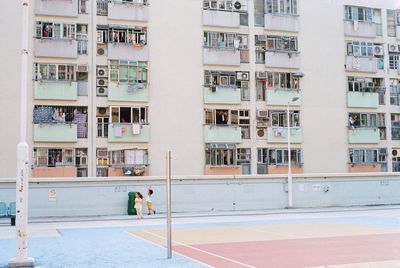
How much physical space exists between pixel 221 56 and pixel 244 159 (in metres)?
7.39

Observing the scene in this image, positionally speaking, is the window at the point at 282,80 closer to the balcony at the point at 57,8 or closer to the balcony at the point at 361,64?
the balcony at the point at 361,64

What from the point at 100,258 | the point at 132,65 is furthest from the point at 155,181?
the point at 100,258

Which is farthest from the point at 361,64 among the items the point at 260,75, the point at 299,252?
the point at 299,252

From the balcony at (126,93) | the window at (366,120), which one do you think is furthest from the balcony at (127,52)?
the window at (366,120)

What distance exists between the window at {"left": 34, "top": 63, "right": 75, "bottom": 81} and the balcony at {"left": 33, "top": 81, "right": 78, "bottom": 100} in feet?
1.13

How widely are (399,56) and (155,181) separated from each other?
24150 mm

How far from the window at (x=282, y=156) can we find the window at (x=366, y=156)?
4.56m

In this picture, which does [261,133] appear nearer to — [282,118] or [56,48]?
[282,118]

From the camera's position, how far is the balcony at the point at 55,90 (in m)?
36.4

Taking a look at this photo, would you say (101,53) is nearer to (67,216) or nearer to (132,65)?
(132,65)

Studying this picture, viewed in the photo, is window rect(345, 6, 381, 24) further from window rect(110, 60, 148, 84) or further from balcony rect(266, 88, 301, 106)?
window rect(110, 60, 148, 84)

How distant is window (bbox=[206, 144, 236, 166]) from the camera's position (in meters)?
39.4

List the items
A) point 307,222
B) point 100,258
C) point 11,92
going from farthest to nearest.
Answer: point 11,92, point 307,222, point 100,258

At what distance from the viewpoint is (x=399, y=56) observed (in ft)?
151
